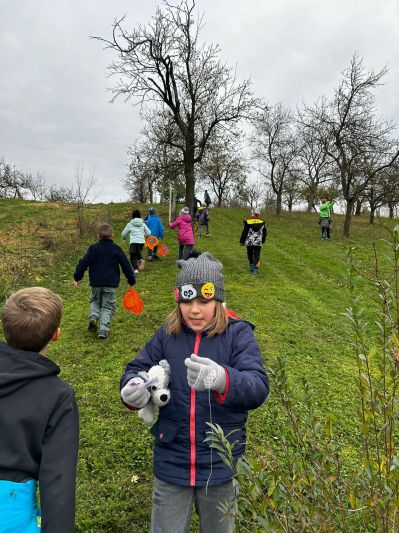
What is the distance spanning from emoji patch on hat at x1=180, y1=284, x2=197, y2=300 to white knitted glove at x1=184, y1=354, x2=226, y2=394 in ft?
1.71

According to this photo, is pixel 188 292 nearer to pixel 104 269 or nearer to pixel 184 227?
pixel 104 269

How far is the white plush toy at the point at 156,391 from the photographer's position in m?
2.02

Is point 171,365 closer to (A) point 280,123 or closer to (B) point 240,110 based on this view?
(B) point 240,110

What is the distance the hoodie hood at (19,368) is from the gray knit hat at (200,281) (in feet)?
2.86

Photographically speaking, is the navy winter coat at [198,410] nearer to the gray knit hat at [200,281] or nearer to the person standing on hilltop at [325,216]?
the gray knit hat at [200,281]

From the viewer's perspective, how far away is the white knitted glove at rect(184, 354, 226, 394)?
1.74 m

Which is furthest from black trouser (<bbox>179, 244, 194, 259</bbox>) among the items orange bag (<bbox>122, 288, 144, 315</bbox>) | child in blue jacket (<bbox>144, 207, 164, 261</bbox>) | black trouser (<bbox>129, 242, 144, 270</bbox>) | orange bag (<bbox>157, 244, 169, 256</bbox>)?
orange bag (<bbox>122, 288, 144, 315</bbox>)

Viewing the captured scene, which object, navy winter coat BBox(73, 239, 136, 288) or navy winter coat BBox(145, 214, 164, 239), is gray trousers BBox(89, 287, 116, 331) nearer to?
navy winter coat BBox(73, 239, 136, 288)

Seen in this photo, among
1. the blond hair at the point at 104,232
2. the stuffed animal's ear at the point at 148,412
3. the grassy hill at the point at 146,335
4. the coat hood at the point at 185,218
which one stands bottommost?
the grassy hill at the point at 146,335

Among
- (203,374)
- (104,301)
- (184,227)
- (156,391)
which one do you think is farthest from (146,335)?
(184,227)

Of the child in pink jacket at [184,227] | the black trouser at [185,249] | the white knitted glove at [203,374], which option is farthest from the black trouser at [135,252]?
the white knitted glove at [203,374]

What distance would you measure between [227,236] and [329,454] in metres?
17.2

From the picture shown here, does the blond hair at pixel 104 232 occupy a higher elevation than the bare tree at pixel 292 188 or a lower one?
lower

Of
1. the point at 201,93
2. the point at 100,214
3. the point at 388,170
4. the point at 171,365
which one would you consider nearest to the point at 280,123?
the point at 388,170
